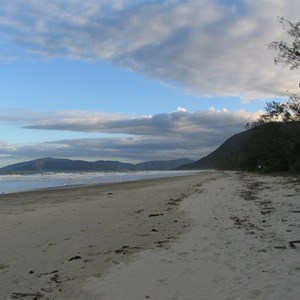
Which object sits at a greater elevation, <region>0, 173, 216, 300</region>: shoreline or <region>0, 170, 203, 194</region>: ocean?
<region>0, 170, 203, 194</region>: ocean

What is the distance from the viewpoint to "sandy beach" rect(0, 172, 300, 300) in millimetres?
6484

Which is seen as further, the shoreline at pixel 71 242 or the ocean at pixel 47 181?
the ocean at pixel 47 181

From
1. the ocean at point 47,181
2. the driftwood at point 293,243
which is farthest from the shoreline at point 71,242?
the ocean at point 47,181

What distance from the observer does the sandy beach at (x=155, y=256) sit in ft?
21.3

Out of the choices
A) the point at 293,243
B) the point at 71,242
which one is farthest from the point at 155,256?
the point at 293,243

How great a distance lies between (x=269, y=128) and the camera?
6188cm

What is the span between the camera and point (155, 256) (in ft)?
28.5

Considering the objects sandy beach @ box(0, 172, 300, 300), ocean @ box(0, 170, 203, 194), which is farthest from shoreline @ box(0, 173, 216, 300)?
ocean @ box(0, 170, 203, 194)

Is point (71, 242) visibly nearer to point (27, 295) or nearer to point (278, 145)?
point (27, 295)

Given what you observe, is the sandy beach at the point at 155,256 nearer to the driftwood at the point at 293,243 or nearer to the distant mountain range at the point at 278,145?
the driftwood at the point at 293,243

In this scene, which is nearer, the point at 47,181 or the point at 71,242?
the point at 71,242

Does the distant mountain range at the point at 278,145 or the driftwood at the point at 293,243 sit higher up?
the distant mountain range at the point at 278,145

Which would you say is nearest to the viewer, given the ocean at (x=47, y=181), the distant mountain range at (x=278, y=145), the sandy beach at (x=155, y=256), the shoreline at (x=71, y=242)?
the sandy beach at (x=155, y=256)

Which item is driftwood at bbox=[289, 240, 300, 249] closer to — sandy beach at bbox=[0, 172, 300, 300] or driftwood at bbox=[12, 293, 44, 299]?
sandy beach at bbox=[0, 172, 300, 300]
